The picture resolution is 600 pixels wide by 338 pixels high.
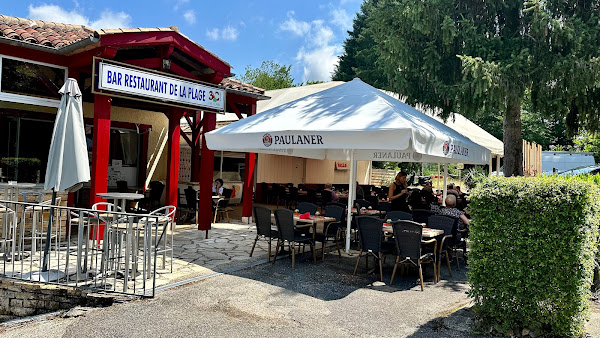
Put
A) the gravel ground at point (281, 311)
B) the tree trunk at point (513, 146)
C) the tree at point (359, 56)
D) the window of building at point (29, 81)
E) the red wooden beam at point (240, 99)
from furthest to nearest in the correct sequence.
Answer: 1. the tree at point (359, 56)
2. the red wooden beam at point (240, 99)
3. the tree trunk at point (513, 146)
4. the window of building at point (29, 81)
5. the gravel ground at point (281, 311)

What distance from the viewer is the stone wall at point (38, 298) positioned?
525 centimetres

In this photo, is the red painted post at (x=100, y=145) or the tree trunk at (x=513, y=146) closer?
the red painted post at (x=100, y=145)

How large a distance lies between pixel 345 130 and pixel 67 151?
3.68 m

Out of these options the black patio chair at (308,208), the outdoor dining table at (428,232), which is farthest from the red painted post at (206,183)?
the outdoor dining table at (428,232)

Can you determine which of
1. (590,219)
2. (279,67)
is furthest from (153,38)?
(279,67)

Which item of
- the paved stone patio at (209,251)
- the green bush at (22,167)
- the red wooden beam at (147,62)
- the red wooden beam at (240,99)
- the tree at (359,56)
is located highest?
the tree at (359,56)

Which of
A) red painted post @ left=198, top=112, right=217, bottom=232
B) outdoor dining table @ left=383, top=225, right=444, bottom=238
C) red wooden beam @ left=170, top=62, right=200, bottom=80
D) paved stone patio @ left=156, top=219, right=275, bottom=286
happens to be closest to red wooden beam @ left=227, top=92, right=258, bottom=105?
red painted post @ left=198, top=112, right=217, bottom=232

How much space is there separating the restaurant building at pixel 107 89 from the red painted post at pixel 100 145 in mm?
16

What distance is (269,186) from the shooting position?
1658 centimetres

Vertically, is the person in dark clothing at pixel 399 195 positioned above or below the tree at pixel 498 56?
below

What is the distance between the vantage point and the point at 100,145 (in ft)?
25.4

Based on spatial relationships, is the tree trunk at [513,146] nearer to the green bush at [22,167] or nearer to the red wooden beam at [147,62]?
the red wooden beam at [147,62]

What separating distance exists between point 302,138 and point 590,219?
359 centimetres

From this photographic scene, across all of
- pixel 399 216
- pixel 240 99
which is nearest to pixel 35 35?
pixel 240 99
